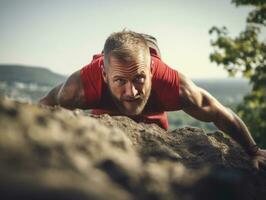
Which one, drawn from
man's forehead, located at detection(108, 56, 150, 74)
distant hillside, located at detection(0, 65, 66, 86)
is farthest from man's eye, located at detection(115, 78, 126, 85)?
distant hillside, located at detection(0, 65, 66, 86)

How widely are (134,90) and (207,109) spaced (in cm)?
95

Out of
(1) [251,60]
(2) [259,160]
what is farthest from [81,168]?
(1) [251,60]

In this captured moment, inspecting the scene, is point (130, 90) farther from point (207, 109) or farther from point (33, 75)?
point (33, 75)

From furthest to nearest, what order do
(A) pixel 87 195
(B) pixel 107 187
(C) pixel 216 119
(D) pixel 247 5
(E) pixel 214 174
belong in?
(D) pixel 247 5 < (C) pixel 216 119 < (E) pixel 214 174 < (B) pixel 107 187 < (A) pixel 87 195

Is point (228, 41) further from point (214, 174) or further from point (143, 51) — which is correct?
point (214, 174)

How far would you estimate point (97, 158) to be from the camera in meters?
1.38

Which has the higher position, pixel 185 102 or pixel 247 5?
pixel 247 5

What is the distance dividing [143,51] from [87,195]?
3736 mm

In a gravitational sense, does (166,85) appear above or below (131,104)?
above

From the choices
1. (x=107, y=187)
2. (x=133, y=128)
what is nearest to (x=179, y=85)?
(x=133, y=128)

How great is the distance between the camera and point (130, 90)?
4312mm

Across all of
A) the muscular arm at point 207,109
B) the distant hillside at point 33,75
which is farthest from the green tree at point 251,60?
the distant hillside at point 33,75

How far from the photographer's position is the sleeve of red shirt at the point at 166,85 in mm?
4566

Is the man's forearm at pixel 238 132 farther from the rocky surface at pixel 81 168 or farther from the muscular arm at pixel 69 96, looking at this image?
the rocky surface at pixel 81 168
